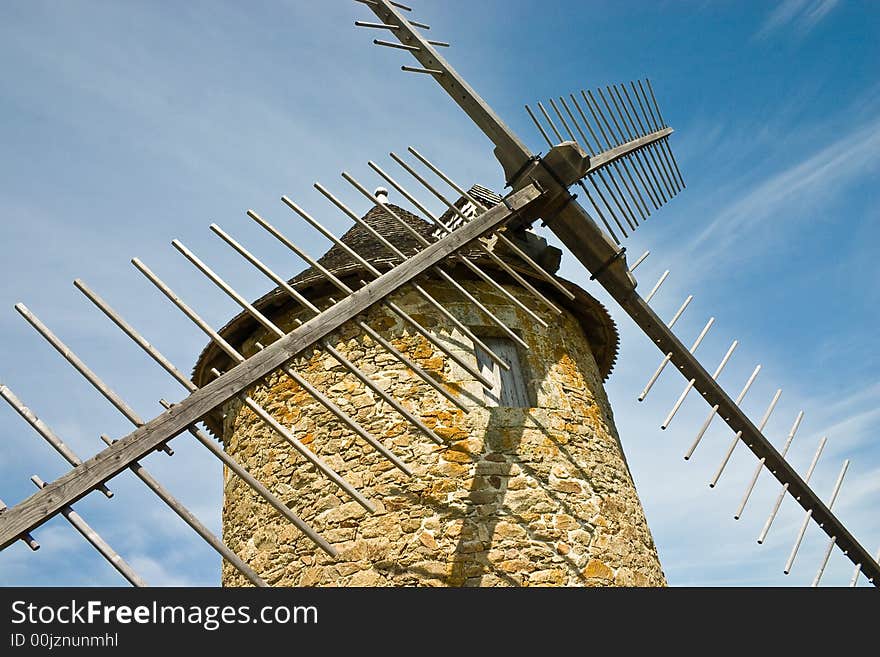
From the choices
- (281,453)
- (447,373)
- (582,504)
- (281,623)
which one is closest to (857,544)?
(582,504)

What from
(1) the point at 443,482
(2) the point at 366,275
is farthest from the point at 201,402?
(2) the point at 366,275

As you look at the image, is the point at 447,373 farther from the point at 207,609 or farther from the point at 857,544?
the point at 857,544

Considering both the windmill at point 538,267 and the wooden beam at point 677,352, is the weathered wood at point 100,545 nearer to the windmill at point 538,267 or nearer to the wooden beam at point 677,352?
the windmill at point 538,267

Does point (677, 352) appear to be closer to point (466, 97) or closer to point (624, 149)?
point (624, 149)

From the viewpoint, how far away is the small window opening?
22.5ft

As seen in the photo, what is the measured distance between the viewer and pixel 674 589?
4441mm

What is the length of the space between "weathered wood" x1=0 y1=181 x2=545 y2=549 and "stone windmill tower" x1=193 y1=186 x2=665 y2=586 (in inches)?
12.4

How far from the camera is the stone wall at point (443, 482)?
590cm

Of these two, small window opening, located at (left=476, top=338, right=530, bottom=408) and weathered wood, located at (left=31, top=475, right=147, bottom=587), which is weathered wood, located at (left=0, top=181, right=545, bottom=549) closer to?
weathered wood, located at (left=31, top=475, right=147, bottom=587)

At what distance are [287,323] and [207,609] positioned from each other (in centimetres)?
376

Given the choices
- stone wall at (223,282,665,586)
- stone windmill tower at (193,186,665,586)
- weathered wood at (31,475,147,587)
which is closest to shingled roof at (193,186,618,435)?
stone windmill tower at (193,186,665,586)

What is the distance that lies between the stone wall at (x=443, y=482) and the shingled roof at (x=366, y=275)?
0.30m

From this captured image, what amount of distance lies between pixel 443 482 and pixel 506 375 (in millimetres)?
1342

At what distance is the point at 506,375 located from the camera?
699 cm
